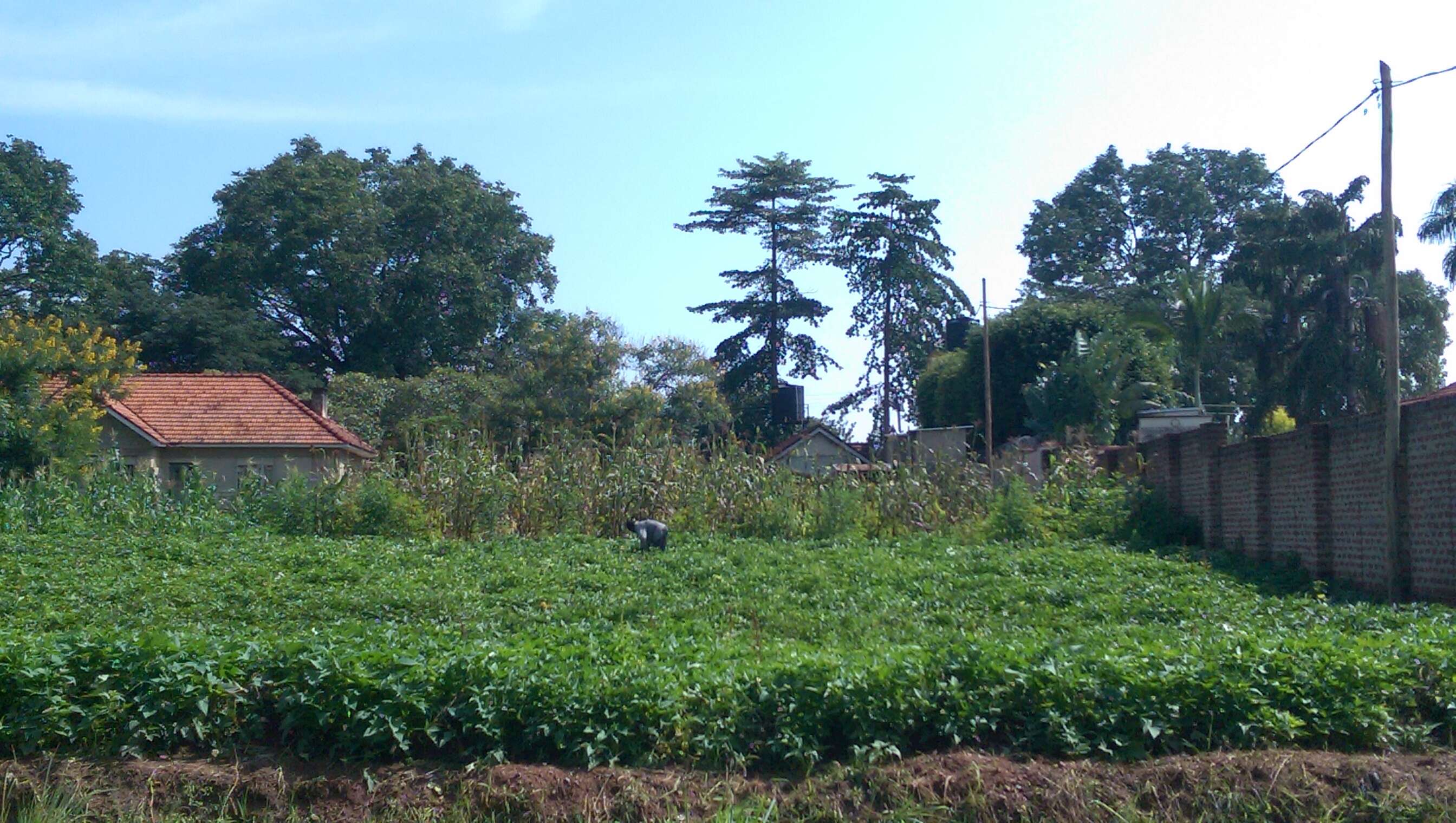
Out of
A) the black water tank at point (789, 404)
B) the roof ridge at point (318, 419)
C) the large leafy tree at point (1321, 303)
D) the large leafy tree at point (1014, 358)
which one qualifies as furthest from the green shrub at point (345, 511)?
the large leafy tree at point (1321, 303)

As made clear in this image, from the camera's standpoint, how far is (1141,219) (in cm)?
5112

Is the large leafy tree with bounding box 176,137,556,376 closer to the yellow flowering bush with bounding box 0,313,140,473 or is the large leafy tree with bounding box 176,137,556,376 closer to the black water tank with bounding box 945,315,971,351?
the yellow flowering bush with bounding box 0,313,140,473

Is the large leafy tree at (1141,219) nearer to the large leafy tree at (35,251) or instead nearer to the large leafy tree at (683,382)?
the large leafy tree at (683,382)

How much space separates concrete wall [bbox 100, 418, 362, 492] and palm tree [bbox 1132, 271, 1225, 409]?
76.7 ft

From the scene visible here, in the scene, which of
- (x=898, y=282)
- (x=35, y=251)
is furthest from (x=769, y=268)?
(x=35, y=251)

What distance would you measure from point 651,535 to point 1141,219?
41319mm

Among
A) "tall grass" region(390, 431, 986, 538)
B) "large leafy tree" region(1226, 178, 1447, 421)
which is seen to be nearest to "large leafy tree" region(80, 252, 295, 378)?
"tall grass" region(390, 431, 986, 538)

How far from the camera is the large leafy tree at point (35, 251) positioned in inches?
1575

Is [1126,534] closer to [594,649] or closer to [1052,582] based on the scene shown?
[1052,582]

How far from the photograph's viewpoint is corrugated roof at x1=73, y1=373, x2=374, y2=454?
31953 millimetres

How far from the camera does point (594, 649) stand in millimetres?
7965

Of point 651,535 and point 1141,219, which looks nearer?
point 651,535

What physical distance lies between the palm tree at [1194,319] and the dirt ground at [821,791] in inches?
1099

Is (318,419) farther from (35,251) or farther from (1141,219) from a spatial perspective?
(1141,219)
